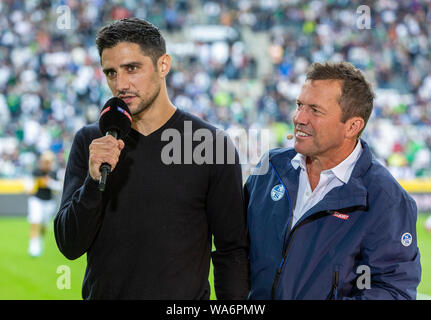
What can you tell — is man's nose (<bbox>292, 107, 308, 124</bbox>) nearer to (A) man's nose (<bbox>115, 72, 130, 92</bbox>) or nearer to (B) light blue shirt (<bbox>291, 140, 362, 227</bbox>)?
(B) light blue shirt (<bbox>291, 140, 362, 227</bbox>)

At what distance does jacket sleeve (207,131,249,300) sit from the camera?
255 centimetres

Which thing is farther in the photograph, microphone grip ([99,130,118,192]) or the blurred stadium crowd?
the blurred stadium crowd

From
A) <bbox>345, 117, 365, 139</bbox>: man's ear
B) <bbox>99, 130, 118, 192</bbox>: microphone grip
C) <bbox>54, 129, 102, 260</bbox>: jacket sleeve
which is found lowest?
<bbox>54, 129, 102, 260</bbox>: jacket sleeve

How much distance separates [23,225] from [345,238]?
1232cm

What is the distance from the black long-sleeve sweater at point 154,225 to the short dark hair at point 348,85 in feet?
1.77

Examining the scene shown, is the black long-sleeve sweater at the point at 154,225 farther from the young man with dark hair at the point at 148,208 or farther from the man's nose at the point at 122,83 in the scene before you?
the man's nose at the point at 122,83

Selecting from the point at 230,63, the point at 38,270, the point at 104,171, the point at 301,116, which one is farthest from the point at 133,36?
the point at 230,63

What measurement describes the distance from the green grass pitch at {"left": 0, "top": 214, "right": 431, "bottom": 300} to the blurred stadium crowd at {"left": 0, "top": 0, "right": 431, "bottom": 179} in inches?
158

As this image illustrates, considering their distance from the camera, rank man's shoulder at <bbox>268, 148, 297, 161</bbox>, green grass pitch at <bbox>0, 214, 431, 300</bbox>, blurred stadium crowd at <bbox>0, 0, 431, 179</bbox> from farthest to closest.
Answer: blurred stadium crowd at <bbox>0, 0, 431, 179</bbox>, green grass pitch at <bbox>0, 214, 431, 300</bbox>, man's shoulder at <bbox>268, 148, 297, 161</bbox>

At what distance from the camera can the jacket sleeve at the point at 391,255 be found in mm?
2303

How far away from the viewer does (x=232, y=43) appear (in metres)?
21.6

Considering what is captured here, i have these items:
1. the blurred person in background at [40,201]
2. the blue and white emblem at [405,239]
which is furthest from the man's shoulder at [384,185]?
the blurred person in background at [40,201]

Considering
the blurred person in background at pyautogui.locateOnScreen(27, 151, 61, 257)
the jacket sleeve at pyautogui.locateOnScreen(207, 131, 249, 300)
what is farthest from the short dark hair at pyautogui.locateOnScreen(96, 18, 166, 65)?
the blurred person in background at pyautogui.locateOnScreen(27, 151, 61, 257)
